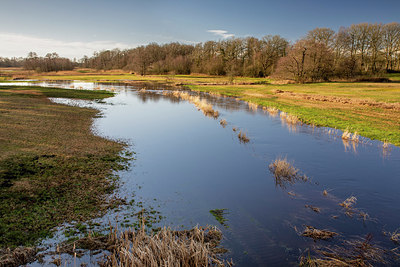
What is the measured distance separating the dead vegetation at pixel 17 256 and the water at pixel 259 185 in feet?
6.46

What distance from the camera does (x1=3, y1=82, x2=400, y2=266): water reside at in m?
7.39

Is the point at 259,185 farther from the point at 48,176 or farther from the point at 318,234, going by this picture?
the point at 48,176

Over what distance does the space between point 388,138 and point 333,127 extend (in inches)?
183

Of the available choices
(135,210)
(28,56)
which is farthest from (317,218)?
(28,56)

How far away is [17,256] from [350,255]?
7.91 metres

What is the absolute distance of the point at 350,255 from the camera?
6.39 metres

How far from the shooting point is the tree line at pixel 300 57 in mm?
66750

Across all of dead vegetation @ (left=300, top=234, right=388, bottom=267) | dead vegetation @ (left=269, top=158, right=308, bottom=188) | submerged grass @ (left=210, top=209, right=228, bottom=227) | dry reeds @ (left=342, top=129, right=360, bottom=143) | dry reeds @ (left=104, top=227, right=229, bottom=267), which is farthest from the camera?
dry reeds @ (left=342, top=129, right=360, bottom=143)

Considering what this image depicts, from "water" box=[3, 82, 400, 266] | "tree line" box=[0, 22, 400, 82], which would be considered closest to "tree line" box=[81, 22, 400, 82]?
"tree line" box=[0, 22, 400, 82]

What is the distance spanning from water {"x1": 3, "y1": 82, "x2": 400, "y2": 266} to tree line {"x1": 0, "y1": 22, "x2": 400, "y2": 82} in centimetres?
5267

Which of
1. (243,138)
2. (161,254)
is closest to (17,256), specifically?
(161,254)

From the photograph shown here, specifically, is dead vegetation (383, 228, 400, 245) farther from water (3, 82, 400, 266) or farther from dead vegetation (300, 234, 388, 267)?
dead vegetation (300, 234, 388, 267)

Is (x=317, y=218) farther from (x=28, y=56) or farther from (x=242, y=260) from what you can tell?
(x=28, y=56)

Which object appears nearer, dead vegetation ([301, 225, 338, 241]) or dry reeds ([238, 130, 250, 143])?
dead vegetation ([301, 225, 338, 241])
